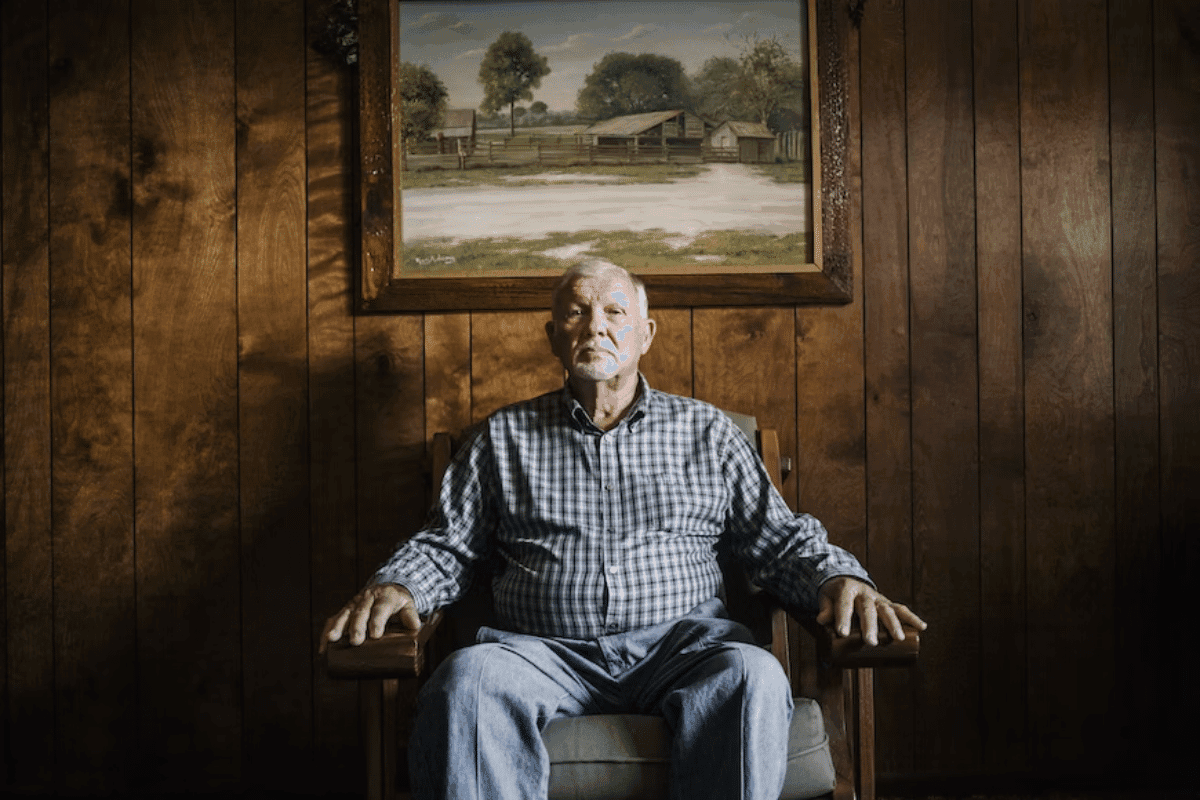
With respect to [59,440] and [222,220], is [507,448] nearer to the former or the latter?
[222,220]

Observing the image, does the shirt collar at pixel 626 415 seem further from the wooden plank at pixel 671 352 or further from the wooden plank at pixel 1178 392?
the wooden plank at pixel 1178 392

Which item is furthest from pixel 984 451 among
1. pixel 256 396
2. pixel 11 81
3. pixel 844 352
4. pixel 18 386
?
pixel 11 81

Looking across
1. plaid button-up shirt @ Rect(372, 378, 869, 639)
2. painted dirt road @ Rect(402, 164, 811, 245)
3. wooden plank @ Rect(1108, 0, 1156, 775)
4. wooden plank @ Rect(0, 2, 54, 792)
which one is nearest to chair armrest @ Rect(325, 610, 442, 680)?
plaid button-up shirt @ Rect(372, 378, 869, 639)

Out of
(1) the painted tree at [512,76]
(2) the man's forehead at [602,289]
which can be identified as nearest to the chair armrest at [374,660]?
(2) the man's forehead at [602,289]

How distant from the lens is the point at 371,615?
53.7 inches

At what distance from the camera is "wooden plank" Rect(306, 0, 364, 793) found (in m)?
2.04

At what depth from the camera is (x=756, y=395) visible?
81.1 inches

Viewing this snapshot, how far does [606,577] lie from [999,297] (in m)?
1.21

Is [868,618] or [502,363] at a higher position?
[502,363]

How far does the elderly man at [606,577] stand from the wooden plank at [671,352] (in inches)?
11.2

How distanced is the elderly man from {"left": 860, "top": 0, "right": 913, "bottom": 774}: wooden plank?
49 cm

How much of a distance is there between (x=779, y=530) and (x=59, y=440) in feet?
5.58

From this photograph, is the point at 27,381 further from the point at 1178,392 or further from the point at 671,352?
the point at 1178,392

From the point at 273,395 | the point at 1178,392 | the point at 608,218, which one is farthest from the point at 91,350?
the point at 1178,392
